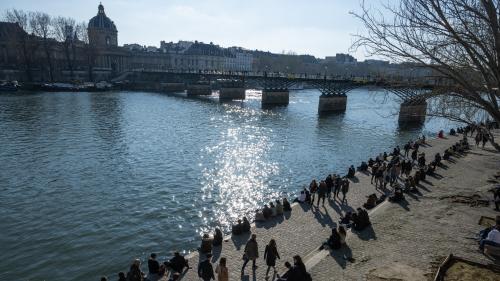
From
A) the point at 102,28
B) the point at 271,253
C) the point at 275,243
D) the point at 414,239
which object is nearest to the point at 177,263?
the point at 271,253

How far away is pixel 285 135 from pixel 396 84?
35333mm

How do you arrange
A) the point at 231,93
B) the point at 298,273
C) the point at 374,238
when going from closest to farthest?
the point at 298,273, the point at 374,238, the point at 231,93

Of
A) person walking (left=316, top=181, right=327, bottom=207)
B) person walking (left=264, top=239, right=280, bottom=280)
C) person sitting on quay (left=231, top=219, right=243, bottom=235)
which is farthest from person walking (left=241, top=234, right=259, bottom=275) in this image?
person walking (left=316, top=181, right=327, bottom=207)

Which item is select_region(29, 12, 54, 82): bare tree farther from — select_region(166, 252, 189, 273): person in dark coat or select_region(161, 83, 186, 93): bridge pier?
select_region(166, 252, 189, 273): person in dark coat

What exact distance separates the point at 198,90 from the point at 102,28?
2519 inches

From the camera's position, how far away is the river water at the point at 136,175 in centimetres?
1817

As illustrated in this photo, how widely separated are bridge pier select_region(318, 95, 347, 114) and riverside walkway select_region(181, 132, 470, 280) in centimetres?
5532

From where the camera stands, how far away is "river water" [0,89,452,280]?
18172 millimetres

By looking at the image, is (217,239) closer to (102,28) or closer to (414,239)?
(414,239)

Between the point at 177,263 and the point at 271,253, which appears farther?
the point at 177,263

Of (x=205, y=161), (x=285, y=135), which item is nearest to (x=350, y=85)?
(x=285, y=135)

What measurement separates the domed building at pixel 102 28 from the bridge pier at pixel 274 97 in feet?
277

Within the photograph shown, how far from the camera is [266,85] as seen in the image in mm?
95375

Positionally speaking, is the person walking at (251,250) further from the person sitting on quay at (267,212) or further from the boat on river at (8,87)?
→ the boat on river at (8,87)
